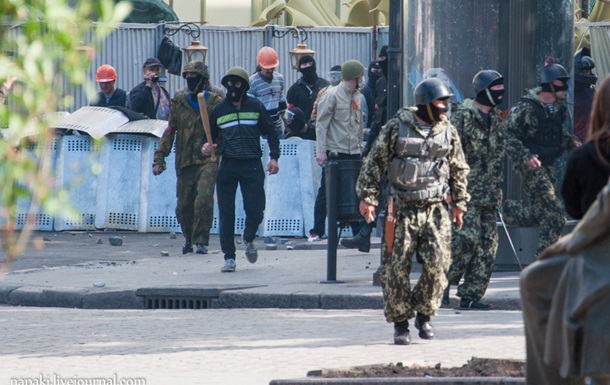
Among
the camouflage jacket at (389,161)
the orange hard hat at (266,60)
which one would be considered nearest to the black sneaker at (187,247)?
the orange hard hat at (266,60)

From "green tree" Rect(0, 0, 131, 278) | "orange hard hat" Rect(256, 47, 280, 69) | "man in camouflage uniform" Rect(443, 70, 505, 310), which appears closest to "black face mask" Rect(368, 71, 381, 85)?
"orange hard hat" Rect(256, 47, 280, 69)

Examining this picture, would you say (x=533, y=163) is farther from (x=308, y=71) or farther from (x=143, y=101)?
(x=143, y=101)

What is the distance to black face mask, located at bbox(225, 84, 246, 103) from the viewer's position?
1483 centimetres

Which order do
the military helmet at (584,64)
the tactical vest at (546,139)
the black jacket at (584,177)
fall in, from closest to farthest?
the black jacket at (584,177) < the tactical vest at (546,139) < the military helmet at (584,64)

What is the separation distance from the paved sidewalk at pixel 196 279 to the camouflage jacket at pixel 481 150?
871mm

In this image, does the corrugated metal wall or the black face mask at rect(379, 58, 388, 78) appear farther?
the corrugated metal wall

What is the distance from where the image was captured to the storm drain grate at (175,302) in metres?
12.9

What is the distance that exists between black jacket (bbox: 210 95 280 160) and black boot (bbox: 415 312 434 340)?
17.7ft

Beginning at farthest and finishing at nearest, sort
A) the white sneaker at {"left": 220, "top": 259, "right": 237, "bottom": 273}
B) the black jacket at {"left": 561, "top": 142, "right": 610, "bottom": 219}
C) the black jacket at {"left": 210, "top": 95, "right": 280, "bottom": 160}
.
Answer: the black jacket at {"left": 210, "top": 95, "right": 280, "bottom": 160}
the white sneaker at {"left": 220, "top": 259, "right": 237, "bottom": 273}
the black jacket at {"left": 561, "top": 142, "right": 610, "bottom": 219}

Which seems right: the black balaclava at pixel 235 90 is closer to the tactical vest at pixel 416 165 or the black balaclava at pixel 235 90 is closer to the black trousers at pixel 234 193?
the black trousers at pixel 234 193

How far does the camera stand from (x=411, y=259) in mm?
9602

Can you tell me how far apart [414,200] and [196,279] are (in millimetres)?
4872

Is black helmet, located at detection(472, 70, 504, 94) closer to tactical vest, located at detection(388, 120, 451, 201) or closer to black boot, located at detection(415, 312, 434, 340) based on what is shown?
tactical vest, located at detection(388, 120, 451, 201)

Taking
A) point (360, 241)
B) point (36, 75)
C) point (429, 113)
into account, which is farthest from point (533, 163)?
point (36, 75)
